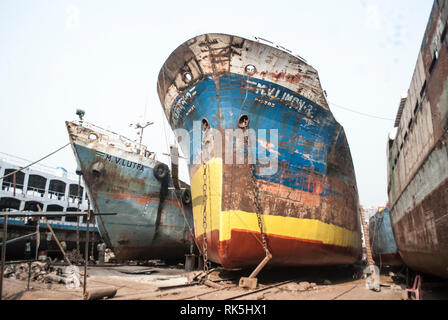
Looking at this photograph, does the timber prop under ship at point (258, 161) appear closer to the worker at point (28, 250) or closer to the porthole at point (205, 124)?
the porthole at point (205, 124)

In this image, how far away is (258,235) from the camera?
6352mm

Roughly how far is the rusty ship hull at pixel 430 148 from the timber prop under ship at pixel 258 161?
201 cm

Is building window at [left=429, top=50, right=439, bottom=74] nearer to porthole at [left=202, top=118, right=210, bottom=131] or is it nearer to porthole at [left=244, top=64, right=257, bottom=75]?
porthole at [left=244, top=64, right=257, bottom=75]

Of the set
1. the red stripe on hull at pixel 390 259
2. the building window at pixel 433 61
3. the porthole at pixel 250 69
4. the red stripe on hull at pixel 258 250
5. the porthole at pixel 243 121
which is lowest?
the red stripe on hull at pixel 390 259

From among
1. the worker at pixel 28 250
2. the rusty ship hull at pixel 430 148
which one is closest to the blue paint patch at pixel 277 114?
the rusty ship hull at pixel 430 148

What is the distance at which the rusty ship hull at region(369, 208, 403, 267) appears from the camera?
11940mm

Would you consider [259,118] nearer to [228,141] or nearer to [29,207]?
[228,141]

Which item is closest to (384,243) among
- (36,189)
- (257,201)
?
(257,201)

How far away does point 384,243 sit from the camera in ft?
43.0

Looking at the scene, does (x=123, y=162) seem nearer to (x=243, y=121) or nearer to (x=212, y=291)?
(x=243, y=121)

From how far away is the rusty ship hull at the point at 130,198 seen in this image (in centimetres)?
1041

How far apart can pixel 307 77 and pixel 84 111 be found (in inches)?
303

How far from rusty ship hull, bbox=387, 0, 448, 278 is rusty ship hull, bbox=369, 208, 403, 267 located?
22.0 feet

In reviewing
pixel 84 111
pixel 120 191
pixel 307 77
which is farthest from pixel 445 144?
pixel 84 111
